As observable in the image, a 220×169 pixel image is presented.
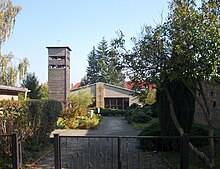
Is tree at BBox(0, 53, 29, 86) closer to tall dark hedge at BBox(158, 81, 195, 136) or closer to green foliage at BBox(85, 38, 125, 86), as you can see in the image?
tall dark hedge at BBox(158, 81, 195, 136)

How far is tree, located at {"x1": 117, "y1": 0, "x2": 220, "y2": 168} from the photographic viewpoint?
559cm

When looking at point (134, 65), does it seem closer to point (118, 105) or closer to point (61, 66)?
point (61, 66)

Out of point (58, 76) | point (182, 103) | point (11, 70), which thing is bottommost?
point (182, 103)

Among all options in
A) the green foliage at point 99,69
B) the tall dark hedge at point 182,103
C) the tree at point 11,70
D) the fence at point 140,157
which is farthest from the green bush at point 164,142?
the green foliage at point 99,69

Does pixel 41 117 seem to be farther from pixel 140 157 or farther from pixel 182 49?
pixel 182 49

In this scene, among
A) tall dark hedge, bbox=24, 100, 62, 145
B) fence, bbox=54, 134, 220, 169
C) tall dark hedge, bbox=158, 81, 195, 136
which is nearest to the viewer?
fence, bbox=54, 134, 220, 169

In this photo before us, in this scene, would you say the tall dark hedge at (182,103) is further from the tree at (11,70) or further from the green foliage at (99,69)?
the green foliage at (99,69)

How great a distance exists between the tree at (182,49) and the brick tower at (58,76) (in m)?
18.1

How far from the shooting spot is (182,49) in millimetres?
5801

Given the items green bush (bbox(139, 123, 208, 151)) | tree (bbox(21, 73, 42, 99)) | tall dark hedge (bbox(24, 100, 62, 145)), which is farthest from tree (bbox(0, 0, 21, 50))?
green bush (bbox(139, 123, 208, 151))

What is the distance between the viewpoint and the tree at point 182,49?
5594mm

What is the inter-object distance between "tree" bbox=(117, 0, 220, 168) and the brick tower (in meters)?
18.1

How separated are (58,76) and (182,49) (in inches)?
776

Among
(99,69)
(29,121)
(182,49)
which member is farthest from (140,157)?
(99,69)
